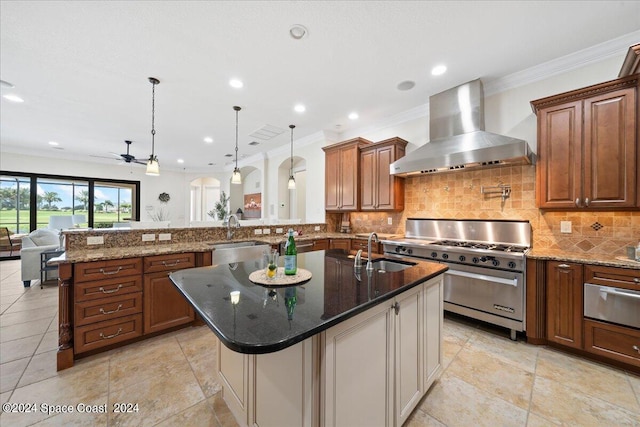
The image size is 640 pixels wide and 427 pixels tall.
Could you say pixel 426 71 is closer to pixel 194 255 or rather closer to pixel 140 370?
pixel 194 255

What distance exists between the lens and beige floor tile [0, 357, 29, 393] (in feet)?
5.98

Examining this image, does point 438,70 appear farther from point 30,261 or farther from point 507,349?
point 30,261

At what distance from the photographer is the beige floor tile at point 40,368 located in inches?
74.2

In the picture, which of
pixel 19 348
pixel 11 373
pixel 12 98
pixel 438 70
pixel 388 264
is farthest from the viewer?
pixel 12 98

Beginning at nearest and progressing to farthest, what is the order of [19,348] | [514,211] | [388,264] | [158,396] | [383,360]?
1. [383,360]
2. [158,396]
3. [388,264]
4. [19,348]
5. [514,211]

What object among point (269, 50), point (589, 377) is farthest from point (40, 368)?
point (589, 377)

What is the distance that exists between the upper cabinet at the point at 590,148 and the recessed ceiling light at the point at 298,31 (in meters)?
2.50

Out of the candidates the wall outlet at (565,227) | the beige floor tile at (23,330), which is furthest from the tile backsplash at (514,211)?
the beige floor tile at (23,330)

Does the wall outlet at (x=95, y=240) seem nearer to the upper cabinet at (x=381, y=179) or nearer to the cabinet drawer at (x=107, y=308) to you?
the cabinet drawer at (x=107, y=308)

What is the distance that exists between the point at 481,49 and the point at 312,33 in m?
1.69

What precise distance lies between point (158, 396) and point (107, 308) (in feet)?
3.38

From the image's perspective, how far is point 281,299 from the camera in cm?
111

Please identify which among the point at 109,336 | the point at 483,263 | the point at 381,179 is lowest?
the point at 109,336

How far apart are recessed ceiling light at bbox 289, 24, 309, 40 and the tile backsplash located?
8.50 feet
